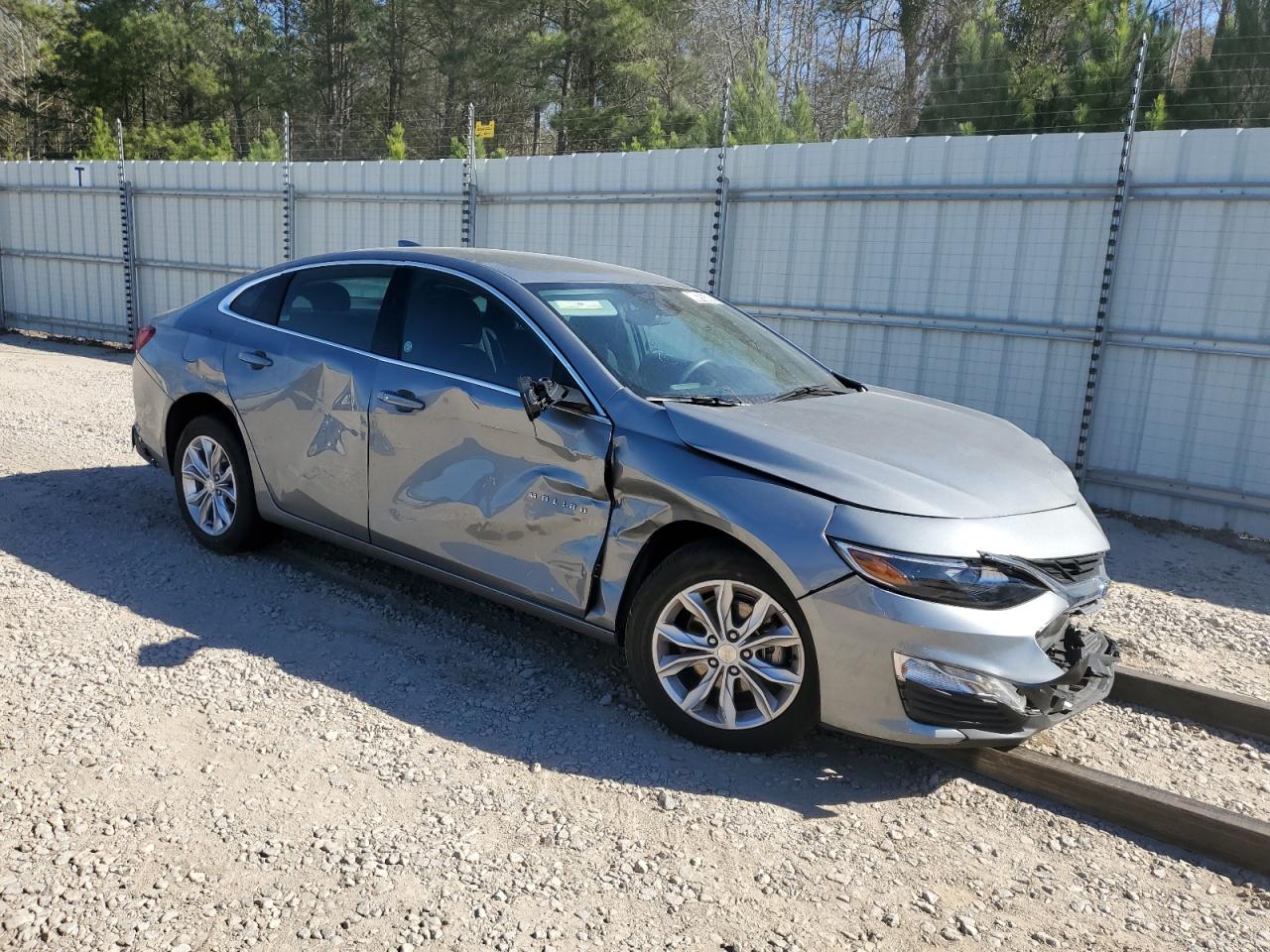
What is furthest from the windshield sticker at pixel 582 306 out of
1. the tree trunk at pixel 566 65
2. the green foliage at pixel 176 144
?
A: the green foliage at pixel 176 144

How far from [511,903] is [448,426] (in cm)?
210

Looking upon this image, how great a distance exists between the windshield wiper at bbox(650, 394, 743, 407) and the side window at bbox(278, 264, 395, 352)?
1.54 metres

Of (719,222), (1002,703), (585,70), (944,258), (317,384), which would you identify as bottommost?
(1002,703)

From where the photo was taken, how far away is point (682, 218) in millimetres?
10133

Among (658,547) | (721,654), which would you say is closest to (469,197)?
(658,547)

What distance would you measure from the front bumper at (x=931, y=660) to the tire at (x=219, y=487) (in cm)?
325

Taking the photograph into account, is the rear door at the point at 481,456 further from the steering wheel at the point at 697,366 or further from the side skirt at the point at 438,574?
the steering wheel at the point at 697,366

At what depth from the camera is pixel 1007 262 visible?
27.2 ft

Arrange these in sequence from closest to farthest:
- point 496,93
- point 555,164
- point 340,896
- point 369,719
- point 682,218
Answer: point 340,896, point 369,719, point 682,218, point 555,164, point 496,93

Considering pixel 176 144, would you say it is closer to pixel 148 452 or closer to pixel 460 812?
pixel 148 452

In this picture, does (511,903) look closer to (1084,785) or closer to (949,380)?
(1084,785)

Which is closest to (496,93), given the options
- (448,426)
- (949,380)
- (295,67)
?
(295,67)

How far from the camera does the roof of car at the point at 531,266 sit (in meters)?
4.68

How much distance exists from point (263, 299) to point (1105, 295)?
235 inches
